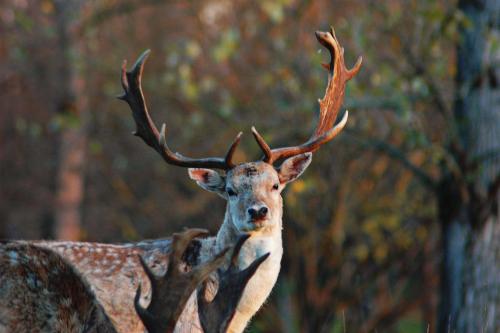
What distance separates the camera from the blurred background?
1097 centimetres

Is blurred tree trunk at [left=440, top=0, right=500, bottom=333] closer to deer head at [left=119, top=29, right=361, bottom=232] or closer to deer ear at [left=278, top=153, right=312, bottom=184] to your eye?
deer head at [left=119, top=29, right=361, bottom=232]

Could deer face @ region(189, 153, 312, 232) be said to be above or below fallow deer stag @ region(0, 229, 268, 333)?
above

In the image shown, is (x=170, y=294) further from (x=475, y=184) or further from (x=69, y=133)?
(x=69, y=133)

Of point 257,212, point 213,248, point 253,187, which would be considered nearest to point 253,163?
point 253,187

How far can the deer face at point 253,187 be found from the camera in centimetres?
709

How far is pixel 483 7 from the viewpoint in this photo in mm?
11062

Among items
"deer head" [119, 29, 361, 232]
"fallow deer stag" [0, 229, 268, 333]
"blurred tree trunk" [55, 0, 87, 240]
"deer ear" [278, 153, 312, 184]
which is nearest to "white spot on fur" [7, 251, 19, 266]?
"fallow deer stag" [0, 229, 268, 333]

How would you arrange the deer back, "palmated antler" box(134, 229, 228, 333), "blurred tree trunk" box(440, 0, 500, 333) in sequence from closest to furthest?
"palmated antler" box(134, 229, 228, 333) < the deer back < "blurred tree trunk" box(440, 0, 500, 333)

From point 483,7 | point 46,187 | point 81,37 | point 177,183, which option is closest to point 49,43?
point 81,37

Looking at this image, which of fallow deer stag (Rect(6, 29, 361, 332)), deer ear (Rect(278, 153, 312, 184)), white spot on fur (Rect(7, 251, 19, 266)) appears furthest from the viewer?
deer ear (Rect(278, 153, 312, 184))

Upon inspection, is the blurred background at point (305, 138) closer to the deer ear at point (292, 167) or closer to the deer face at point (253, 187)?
the deer face at point (253, 187)

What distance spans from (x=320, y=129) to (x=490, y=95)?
12.0 ft

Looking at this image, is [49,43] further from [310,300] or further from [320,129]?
[320,129]

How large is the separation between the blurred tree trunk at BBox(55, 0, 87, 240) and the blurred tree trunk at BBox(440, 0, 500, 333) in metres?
8.94
